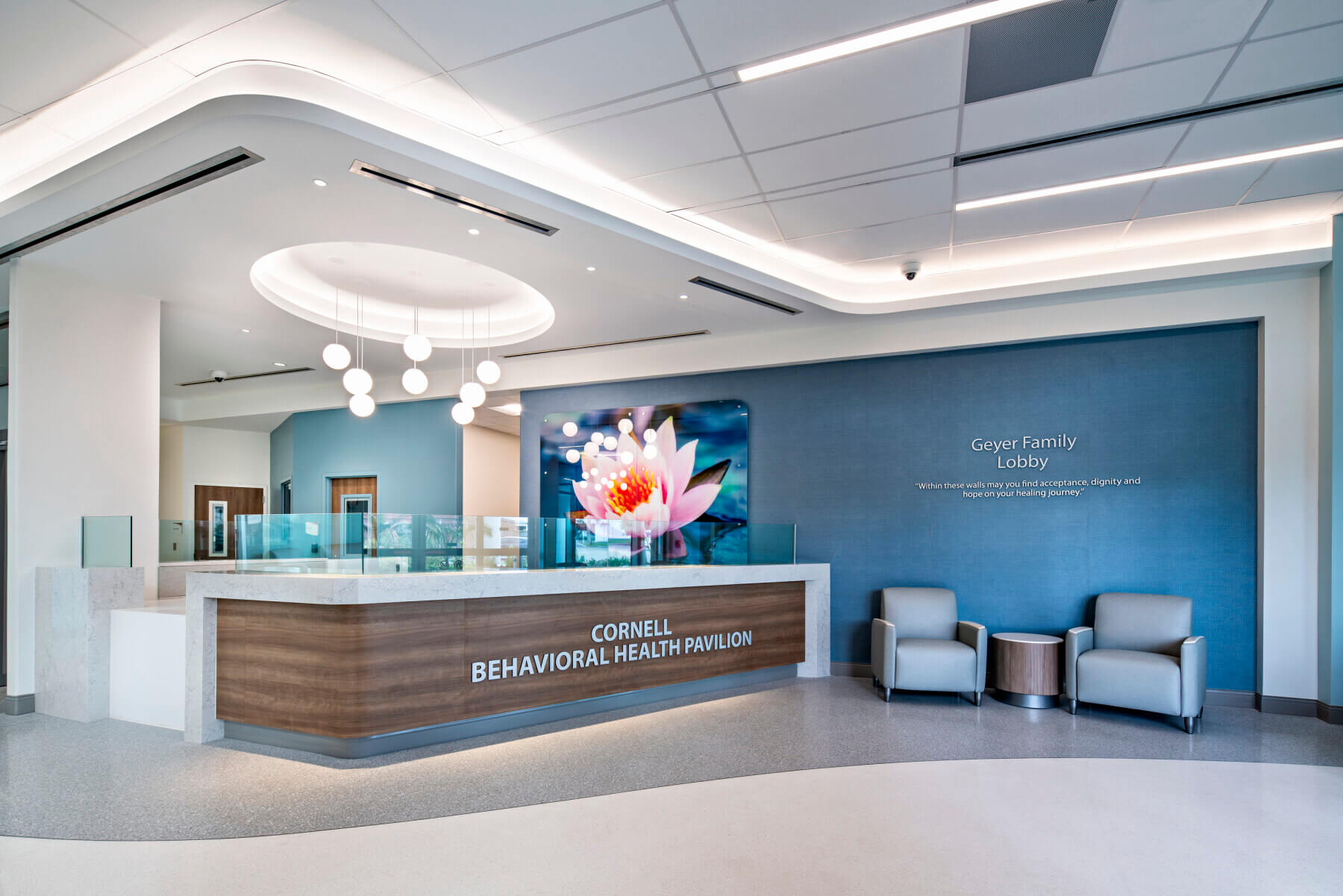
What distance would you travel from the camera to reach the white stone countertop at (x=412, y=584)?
4.45m

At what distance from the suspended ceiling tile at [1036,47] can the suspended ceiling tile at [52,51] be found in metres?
4.06

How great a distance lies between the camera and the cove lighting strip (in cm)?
328

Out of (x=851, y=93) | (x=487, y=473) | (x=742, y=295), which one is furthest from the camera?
(x=487, y=473)

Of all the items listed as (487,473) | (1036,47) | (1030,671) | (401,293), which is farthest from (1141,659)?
(487,473)

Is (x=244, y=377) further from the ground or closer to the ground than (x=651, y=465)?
further from the ground

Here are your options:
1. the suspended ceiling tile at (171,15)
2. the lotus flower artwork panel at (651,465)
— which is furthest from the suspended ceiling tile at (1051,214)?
the suspended ceiling tile at (171,15)

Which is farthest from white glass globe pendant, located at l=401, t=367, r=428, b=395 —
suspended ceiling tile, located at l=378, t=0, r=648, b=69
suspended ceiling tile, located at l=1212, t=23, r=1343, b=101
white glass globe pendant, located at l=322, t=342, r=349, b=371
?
suspended ceiling tile, located at l=1212, t=23, r=1343, b=101

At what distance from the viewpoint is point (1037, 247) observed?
6160 millimetres

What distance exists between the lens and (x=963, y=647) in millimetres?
6020

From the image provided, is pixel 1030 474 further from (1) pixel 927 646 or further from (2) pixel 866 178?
(2) pixel 866 178

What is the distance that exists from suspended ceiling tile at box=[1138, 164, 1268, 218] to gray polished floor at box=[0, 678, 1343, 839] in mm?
3768

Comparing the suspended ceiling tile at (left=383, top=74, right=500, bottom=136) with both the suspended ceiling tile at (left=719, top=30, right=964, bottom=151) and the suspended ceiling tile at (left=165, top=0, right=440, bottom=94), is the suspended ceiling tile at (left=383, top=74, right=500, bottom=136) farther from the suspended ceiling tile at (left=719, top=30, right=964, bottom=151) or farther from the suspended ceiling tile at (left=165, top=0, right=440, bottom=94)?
the suspended ceiling tile at (left=719, top=30, right=964, bottom=151)

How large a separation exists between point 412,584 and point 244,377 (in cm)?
699

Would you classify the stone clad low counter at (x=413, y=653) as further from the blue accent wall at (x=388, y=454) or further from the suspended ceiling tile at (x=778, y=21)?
the blue accent wall at (x=388, y=454)
